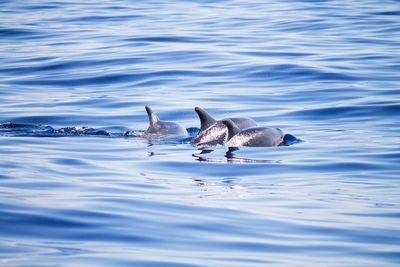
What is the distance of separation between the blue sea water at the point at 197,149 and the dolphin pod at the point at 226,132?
376 millimetres

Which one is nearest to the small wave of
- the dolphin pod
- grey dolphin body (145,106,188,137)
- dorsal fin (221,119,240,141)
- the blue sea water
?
the blue sea water

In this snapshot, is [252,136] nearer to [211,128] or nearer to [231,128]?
[231,128]

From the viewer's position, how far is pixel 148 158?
1352 centimetres

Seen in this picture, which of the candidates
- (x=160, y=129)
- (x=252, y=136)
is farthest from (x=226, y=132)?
(x=160, y=129)

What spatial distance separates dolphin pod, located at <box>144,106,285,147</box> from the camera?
14.4 meters

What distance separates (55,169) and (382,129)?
19.9ft

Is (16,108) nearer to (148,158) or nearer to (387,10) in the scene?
(148,158)

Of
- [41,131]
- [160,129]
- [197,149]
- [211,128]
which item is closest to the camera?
[197,149]

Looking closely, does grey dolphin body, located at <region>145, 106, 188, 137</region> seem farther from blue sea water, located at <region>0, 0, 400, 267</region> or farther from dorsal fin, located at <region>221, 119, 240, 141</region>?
dorsal fin, located at <region>221, 119, 240, 141</region>

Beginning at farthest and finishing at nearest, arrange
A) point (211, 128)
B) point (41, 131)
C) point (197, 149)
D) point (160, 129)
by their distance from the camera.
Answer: point (41, 131) → point (160, 129) → point (211, 128) → point (197, 149)

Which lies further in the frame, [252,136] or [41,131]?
[41,131]

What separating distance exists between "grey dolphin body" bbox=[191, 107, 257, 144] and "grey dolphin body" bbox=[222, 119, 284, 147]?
552 millimetres

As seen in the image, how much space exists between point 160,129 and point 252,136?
2066 mm

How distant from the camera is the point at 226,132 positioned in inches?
606
